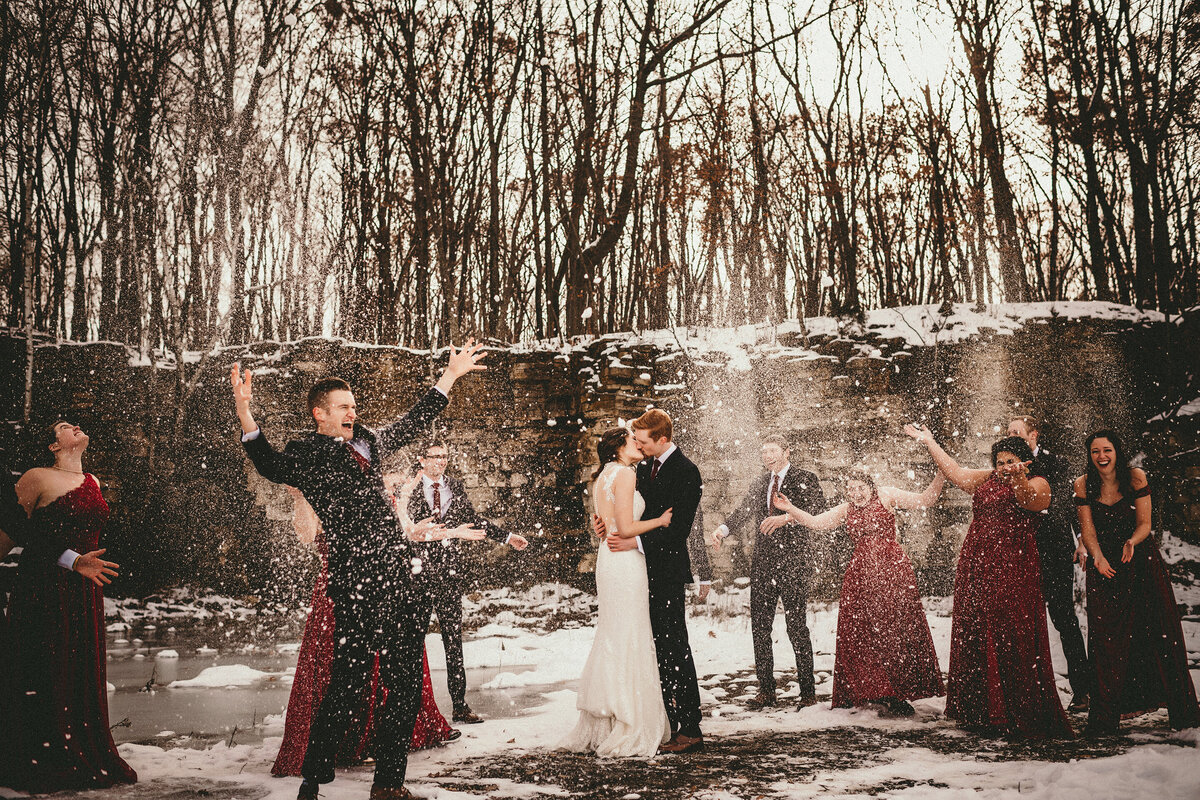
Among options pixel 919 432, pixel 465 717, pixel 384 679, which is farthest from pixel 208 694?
pixel 919 432

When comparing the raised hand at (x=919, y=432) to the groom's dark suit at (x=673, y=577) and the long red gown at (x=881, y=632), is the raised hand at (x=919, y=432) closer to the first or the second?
the long red gown at (x=881, y=632)

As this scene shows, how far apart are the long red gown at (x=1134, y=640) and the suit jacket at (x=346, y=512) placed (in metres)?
4.09

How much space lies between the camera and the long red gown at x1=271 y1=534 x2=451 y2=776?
4.00 metres

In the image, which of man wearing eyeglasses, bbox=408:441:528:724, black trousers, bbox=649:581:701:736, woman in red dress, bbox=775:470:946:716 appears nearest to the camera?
black trousers, bbox=649:581:701:736

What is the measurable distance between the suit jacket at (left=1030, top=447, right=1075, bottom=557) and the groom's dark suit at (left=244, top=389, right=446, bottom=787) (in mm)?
4278

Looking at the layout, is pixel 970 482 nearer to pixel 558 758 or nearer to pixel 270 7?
pixel 558 758

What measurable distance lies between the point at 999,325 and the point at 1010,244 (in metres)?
4.02

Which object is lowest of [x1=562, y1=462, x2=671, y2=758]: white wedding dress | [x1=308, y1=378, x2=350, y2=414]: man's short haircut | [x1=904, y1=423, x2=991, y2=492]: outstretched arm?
[x1=562, y1=462, x2=671, y2=758]: white wedding dress

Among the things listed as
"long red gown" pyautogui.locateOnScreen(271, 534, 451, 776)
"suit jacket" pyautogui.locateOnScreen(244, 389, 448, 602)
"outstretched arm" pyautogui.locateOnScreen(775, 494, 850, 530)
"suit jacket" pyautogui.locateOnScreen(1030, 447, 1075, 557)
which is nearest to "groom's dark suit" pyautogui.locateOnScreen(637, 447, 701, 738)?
"outstretched arm" pyautogui.locateOnScreen(775, 494, 850, 530)

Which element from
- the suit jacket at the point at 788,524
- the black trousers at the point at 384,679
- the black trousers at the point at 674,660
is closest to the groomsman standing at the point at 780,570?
the suit jacket at the point at 788,524

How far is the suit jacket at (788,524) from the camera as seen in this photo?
18.6 feet

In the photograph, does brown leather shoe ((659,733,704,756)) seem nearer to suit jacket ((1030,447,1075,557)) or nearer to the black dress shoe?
the black dress shoe

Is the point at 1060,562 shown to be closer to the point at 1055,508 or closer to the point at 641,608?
the point at 1055,508

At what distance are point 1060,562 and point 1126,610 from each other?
0.97 metres
